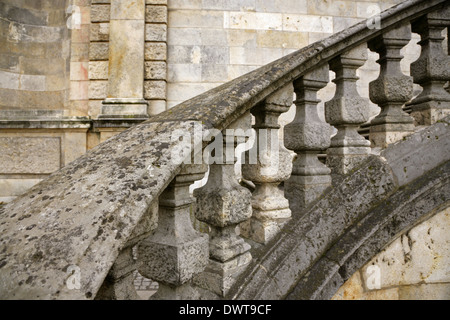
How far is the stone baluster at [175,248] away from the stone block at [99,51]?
4780 millimetres

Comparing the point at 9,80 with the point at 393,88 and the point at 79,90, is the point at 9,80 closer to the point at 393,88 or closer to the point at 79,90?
the point at 79,90

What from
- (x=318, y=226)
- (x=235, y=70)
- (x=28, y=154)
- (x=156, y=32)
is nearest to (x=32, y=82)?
(x=28, y=154)

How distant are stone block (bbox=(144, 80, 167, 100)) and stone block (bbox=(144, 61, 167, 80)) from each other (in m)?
0.07

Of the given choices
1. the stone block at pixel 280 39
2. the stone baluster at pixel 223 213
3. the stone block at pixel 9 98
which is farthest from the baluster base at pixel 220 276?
the stone block at pixel 9 98

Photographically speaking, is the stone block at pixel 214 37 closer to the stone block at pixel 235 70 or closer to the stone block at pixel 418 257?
the stone block at pixel 235 70

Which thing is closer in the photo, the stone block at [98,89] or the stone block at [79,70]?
the stone block at [98,89]

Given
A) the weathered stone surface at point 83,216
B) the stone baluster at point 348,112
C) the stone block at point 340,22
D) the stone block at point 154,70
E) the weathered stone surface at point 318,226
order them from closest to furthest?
the weathered stone surface at point 83,216 < the weathered stone surface at point 318,226 < the stone baluster at point 348,112 < the stone block at point 154,70 < the stone block at point 340,22

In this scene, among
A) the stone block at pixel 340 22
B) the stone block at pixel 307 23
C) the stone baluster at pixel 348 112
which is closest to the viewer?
the stone baluster at pixel 348 112

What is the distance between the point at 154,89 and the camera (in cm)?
481

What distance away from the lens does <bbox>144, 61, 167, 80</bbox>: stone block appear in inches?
189

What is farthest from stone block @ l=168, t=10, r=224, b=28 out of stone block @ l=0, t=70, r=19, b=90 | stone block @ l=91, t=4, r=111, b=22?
stone block @ l=0, t=70, r=19, b=90

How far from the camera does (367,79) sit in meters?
5.57

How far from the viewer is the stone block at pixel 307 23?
17.2 feet

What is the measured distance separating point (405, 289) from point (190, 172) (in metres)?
1.49
